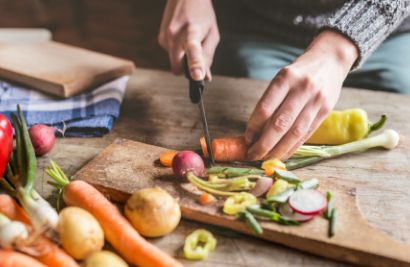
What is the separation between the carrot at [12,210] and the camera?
42.8 inches

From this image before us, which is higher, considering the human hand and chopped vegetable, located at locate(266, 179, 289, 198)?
the human hand

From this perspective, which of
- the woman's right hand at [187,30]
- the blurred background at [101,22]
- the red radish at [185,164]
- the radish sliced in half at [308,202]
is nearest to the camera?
the radish sliced in half at [308,202]

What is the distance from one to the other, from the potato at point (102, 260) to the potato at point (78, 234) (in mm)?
33

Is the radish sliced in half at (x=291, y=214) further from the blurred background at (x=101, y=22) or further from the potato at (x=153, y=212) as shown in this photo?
the blurred background at (x=101, y=22)

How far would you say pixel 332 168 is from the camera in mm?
1354

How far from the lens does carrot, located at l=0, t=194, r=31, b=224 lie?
1.09m

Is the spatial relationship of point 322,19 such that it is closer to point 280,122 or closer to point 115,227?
point 280,122

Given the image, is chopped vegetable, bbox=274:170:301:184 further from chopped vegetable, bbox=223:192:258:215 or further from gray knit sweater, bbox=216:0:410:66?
gray knit sweater, bbox=216:0:410:66

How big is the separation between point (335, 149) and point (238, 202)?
1.26ft

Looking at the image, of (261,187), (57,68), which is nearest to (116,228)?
(261,187)

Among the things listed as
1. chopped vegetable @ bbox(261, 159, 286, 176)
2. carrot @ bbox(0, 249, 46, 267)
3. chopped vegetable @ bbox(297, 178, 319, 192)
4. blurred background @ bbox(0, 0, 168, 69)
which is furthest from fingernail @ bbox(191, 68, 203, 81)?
blurred background @ bbox(0, 0, 168, 69)

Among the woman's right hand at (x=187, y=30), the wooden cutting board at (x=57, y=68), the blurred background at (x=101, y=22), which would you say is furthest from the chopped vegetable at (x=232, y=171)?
the blurred background at (x=101, y=22)

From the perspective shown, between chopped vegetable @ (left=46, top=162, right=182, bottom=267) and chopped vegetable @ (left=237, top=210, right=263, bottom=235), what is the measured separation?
0.17 m

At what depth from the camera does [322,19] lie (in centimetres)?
188
